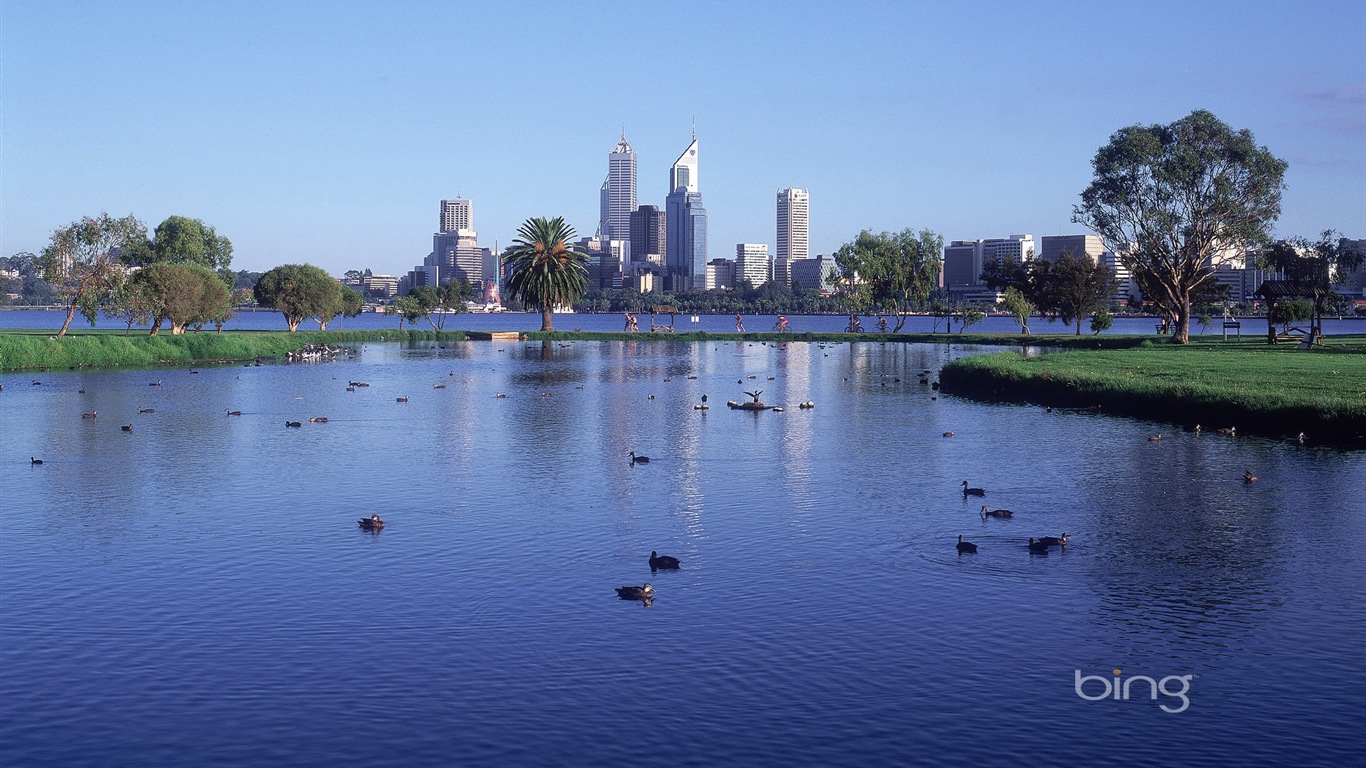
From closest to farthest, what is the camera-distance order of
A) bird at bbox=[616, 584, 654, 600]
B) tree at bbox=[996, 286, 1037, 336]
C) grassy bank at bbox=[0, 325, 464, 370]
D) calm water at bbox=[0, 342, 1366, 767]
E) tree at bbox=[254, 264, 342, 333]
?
calm water at bbox=[0, 342, 1366, 767], bird at bbox=[616, 584, 654, 600], grassy bank at bbox=[0, 325, 464, 370], tree at bbox=[254, 264, 342, 333], tree at bbox=[996, 286, 1037, 336]

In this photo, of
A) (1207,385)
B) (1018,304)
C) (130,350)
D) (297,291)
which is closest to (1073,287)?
(1018,304)

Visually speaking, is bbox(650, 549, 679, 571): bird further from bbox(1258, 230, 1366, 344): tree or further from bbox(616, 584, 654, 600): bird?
bbox(1258, 230, 1366, 344): tree

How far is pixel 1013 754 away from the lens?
15711mm

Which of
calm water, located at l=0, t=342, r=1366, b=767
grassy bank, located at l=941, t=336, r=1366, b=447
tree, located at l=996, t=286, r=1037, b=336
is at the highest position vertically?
tree, located at l=996, t=286, r=1037, b=336

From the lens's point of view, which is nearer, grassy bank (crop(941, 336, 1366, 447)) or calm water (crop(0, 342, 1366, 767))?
calm water (crop(0, 342, 1366, 767))

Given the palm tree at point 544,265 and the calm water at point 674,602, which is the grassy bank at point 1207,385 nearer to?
the calm water at point 674,602

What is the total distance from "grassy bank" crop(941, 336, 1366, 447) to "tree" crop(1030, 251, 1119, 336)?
43.7 m

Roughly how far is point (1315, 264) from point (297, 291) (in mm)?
101453

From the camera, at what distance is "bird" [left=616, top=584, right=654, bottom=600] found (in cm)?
2264

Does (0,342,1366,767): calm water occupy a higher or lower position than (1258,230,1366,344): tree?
lower

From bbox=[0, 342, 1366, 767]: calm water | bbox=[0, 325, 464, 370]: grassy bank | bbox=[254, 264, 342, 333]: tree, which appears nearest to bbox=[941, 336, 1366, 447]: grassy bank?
bbox=[0, 342, 1366, 767]: calm water

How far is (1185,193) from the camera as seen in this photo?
105 meters

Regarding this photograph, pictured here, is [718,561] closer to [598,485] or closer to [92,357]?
[598,485]

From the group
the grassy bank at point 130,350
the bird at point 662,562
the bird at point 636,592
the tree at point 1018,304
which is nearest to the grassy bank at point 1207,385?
the bird at point 662,562
